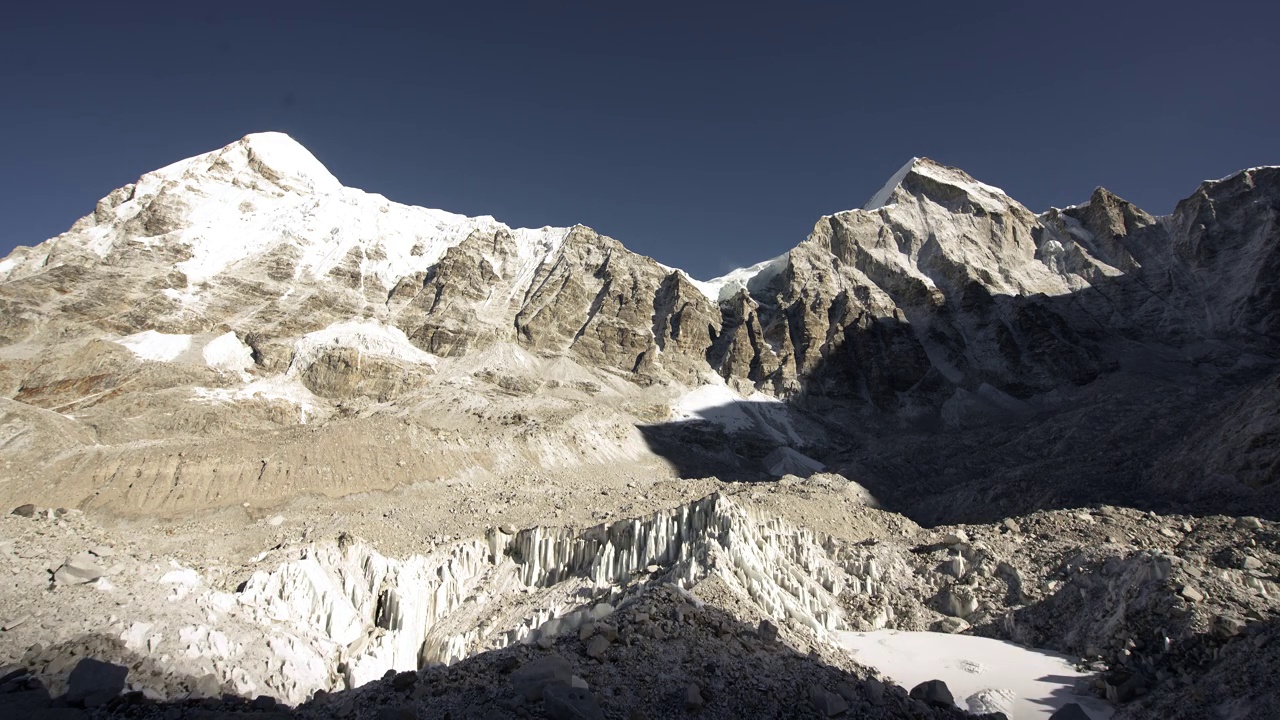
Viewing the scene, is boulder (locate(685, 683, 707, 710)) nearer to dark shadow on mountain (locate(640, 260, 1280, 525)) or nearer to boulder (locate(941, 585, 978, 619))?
boulder (locate(941, 585, 978, 619))

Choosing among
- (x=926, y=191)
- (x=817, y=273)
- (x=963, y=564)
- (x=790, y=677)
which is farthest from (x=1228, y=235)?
(x=790, y=677)

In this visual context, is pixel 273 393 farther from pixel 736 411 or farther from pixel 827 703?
pixel 827 703

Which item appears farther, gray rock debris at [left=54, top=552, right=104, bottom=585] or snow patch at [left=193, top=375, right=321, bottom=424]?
snow patch at [left=193, top=375, right=321, bottom=424]

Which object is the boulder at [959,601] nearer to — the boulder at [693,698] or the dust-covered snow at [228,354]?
the boulder at [693,698]

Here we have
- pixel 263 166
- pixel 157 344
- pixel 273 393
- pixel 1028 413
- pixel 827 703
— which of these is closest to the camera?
pixel 827 703

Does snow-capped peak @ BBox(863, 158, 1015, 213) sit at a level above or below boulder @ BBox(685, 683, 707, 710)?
above

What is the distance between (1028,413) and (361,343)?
75780mm

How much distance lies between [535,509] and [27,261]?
3364 inches

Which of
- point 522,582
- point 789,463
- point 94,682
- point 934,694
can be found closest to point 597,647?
point 934,694

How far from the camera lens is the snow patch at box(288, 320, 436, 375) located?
75.9 meters

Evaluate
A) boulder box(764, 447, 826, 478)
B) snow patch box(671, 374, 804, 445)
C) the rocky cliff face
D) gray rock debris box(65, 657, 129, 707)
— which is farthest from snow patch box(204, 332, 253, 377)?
gray rock debris box(65, 657, 129, 707)

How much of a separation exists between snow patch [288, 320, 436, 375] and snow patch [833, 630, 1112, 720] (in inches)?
2751

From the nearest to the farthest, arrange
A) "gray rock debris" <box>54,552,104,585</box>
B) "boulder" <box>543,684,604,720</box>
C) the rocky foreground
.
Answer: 1. "boulder" <box>543,684,604,720</box>
2. the rocky foreground
3. "gray rock debris" <box>54,552,104,585</box>

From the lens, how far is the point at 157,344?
70.8m
